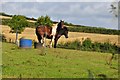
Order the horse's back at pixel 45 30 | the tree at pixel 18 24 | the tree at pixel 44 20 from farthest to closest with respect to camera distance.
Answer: the tree at pixel 44 20 → the tree at pixel 18 24 → the horse's back at pixel 45 30

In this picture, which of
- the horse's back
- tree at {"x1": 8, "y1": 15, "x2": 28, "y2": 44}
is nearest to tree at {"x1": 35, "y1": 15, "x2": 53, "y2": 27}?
tree at {"x1": 8, "y1": 15, "x2": 28, "y2": 44}

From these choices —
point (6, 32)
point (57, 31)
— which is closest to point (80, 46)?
point (57, 31)

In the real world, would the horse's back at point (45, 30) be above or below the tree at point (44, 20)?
below

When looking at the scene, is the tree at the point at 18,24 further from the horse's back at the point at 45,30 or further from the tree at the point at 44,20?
the horse's back at the point at 45,30

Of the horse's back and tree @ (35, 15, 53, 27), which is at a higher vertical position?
tree @ (35, 15, 53, 27)

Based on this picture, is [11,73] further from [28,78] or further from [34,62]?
[34,62]

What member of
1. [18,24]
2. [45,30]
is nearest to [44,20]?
[18,24]

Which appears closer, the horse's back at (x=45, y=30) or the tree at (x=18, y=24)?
the horse's back at (x=45, y=30)

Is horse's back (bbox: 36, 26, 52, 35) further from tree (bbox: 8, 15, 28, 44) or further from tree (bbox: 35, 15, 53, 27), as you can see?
tree (bbox: 35, 15, 53, 27)

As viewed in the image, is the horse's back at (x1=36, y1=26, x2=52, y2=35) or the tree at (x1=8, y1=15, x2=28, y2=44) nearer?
the horse's back at (x1=36, y1=26, x2=52, y2=35)

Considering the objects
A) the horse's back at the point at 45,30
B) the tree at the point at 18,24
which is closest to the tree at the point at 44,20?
the tree at the point at 18,24

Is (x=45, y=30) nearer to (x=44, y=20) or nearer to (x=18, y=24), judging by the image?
(x=18, y=24)

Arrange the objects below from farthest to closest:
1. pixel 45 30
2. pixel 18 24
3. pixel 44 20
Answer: pixel 44 20, pixel 18 24, pixel 45 30

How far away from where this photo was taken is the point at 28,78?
16.0m
